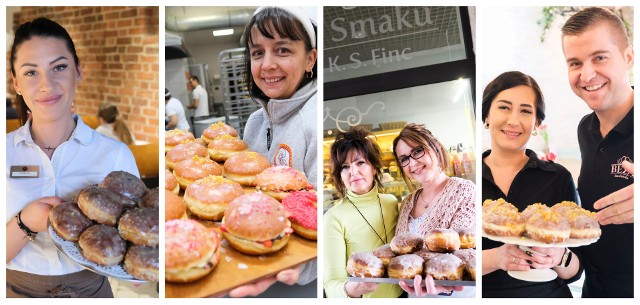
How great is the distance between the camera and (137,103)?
267cm

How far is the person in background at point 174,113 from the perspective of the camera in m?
2.63

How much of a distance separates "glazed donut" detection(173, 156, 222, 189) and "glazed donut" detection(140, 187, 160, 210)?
0.42 feet

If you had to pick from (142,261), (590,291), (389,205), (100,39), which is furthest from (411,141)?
(100,39)

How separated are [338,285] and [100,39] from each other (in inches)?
69.4

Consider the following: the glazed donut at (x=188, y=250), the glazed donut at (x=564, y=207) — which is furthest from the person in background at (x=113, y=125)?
the glazed donut at (x=564, y=207)

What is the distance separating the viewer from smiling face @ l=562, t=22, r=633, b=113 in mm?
2730

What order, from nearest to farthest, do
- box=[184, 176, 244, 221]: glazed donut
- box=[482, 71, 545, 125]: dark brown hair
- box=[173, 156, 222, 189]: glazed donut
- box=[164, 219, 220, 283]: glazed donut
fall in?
1. box=[164, 219, 220, 283]: glazed donut
2. box=[184, 176, 244, 221]: glazed donut
3. box=[173, 156, 222, 189]: glazed donut
4. box=[482, 71, 545, 125]: dark brown hair

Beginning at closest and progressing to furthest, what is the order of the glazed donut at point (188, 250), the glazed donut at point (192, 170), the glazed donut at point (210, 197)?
1. the glazed donut at point (188, 250)
2. the glazed donut at point (210, 197)
3. the glazed donut at point (192, 170)

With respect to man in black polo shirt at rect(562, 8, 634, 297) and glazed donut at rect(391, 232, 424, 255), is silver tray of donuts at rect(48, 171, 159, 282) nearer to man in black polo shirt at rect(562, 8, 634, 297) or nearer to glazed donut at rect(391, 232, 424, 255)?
glazed donut at rect(391, 232, 424, 255)

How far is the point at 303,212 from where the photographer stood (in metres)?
2.63

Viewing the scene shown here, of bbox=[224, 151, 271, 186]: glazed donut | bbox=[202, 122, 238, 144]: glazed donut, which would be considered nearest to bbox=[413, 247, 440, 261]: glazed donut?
bbox=[224, 151, 271, 186]: glazed donut

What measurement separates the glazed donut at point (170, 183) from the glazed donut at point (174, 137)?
4.7 inches

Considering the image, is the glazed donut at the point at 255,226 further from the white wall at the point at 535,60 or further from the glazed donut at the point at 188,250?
the white wall at the point at 535,60

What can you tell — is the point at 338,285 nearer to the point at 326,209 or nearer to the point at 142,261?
the point at 326,209
